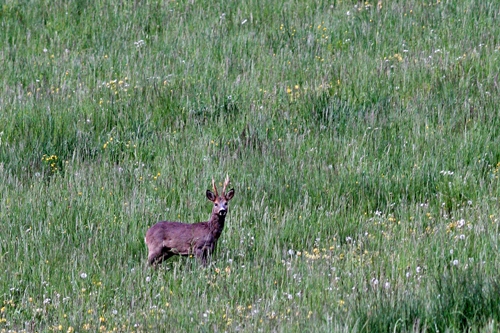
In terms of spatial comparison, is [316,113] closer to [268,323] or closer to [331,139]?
[331,139]

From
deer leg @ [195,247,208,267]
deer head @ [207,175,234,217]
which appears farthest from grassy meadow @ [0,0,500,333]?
deer head @ [207,175,234,217]

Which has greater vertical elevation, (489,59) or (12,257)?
(489,59)

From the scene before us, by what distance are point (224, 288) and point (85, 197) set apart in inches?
96.6

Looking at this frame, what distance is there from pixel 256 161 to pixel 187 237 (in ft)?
6.76

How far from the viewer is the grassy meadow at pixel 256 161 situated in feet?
22.1

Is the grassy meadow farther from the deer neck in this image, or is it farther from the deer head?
the deer head

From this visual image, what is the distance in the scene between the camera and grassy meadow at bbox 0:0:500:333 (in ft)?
22.1

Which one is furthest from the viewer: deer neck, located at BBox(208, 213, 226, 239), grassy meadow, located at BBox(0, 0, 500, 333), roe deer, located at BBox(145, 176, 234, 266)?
deer neck, located at BBox(208, 213, 226, 239)

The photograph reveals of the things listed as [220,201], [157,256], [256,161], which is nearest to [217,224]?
[220,201]

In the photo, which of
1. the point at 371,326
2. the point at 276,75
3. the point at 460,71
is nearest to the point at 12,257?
the point at 371,326

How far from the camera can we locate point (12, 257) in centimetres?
786

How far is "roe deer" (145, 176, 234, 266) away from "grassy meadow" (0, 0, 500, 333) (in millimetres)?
248

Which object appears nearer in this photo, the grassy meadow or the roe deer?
the grassy meadow

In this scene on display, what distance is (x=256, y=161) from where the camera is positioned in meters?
9.73
